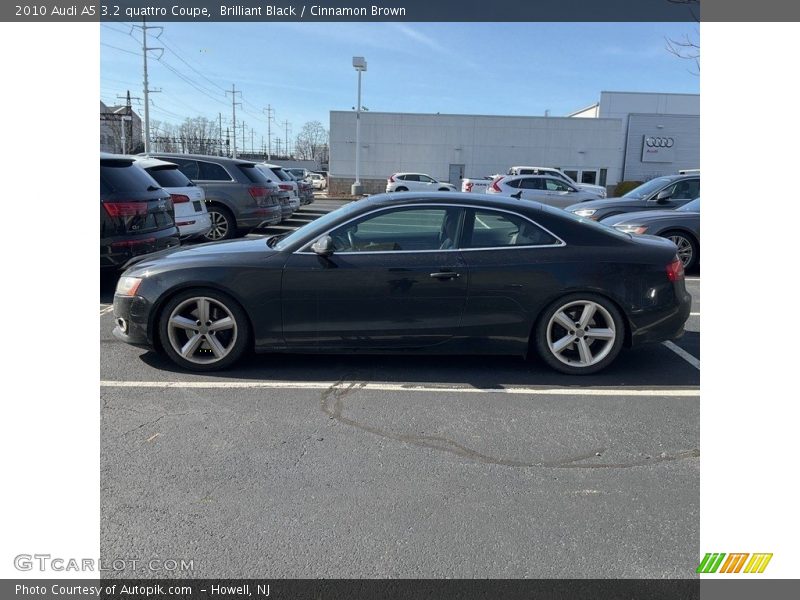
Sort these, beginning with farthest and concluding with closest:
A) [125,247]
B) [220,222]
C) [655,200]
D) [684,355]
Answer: [220,222] → [655,200] → [125,247] → [684,355]

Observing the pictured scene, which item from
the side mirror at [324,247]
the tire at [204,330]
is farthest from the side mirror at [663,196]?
the tire at [204,330]

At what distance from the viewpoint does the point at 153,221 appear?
7.14 metres

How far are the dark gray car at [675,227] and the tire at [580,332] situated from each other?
15.4 feet

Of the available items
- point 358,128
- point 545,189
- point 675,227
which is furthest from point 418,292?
point 358,128

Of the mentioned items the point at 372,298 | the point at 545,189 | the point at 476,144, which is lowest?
the point at 372,298

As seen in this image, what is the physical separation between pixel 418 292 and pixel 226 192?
8786 millimetres

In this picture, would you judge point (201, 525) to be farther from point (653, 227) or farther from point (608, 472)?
point (653, 227)

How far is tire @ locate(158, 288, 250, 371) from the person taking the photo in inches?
173

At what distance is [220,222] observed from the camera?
39.4 ft

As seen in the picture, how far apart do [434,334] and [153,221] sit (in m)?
4.56

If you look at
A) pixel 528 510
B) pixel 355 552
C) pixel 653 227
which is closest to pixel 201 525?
pixel 355 552

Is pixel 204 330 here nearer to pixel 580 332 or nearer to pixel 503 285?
pixel 503 285
